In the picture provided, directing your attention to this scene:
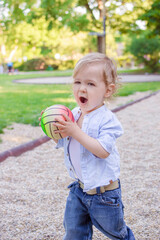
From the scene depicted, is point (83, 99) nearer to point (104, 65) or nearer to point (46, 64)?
point (104, 65)

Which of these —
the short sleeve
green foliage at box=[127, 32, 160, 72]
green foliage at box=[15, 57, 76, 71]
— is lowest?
green foliage at box=[15, 57, 76, 71]

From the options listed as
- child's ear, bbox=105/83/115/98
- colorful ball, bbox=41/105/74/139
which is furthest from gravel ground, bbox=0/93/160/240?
colorful ball, bbox=41/105/74/139

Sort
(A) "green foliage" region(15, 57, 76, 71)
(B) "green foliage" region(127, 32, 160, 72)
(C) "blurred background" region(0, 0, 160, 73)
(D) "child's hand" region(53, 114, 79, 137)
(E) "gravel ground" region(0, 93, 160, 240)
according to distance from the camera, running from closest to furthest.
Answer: (D) "child's hand" region(53, 114, 79, 137)
(E) "gravel ground" region(0, 93, 160, 240)
(C) "blurred background" region(0, 0, 160, 73)
(B) "green foliage" region(127, 32, 160, 72)
(A) "green foliage" region(15, 57, 76, 71)

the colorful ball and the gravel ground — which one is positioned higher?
the colorful ball

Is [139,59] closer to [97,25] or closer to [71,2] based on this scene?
[97,25]

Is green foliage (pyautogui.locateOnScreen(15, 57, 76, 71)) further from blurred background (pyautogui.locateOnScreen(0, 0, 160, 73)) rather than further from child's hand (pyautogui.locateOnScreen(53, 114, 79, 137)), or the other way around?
child's hand (pyautogui.locateOnScreen(53, 114, 79, 137))

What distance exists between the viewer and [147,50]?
32.3 metres

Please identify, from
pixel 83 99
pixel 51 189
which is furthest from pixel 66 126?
pixel 51 189

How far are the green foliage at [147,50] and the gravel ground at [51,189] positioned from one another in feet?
91.2

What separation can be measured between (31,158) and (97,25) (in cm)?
2446

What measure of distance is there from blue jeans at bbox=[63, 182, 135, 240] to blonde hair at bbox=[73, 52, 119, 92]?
785 millimetres

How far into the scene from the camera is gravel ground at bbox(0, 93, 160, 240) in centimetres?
281

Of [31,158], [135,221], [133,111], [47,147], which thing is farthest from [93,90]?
[133,111]

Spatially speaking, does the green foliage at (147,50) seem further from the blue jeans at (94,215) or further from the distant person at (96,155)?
the blue jeans at (94,215)
